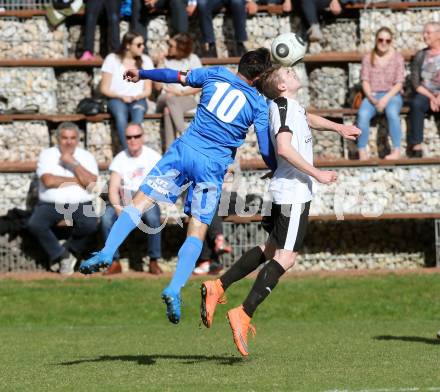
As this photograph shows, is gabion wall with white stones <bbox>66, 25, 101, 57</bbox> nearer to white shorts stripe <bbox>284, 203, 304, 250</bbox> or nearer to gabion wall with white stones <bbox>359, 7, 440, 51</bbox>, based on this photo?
gabion wall with white stones <bbox>359, 7, 440, 51</bbox>

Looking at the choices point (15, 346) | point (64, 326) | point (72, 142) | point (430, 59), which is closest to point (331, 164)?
point (430, 59)

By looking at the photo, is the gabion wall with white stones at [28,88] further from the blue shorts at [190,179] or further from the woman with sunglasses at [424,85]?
the blue shorts at [190,179]

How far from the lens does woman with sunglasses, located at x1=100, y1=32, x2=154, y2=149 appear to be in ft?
52.4

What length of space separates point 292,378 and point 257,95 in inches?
92.1

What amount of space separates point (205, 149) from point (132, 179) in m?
5.73

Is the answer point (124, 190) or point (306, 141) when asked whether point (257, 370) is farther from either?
point (124, 190)

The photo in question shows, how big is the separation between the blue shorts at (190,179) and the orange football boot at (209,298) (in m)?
0.50

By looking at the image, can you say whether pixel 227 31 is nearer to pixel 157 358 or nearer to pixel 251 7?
pixel 251 7

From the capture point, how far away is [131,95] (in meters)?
16.1

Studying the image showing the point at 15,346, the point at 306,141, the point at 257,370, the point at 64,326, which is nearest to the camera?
the point at 257,370

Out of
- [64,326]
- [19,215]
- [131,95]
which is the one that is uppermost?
[131,95]

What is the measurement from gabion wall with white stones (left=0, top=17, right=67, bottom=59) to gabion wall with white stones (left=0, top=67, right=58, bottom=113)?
0.70 metres

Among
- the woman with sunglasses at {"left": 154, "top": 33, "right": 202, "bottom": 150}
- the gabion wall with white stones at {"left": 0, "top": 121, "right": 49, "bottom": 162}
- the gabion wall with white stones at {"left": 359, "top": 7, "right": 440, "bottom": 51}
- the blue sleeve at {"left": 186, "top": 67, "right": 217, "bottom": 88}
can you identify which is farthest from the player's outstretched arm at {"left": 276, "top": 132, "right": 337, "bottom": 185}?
the gabion wall with white stones at {"left": 359, "top": 7, "right": 440, "bottom": 51}

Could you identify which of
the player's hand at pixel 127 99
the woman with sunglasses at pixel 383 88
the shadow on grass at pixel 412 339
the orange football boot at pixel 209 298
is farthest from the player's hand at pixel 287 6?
the orange football boot at pixel 209 298
